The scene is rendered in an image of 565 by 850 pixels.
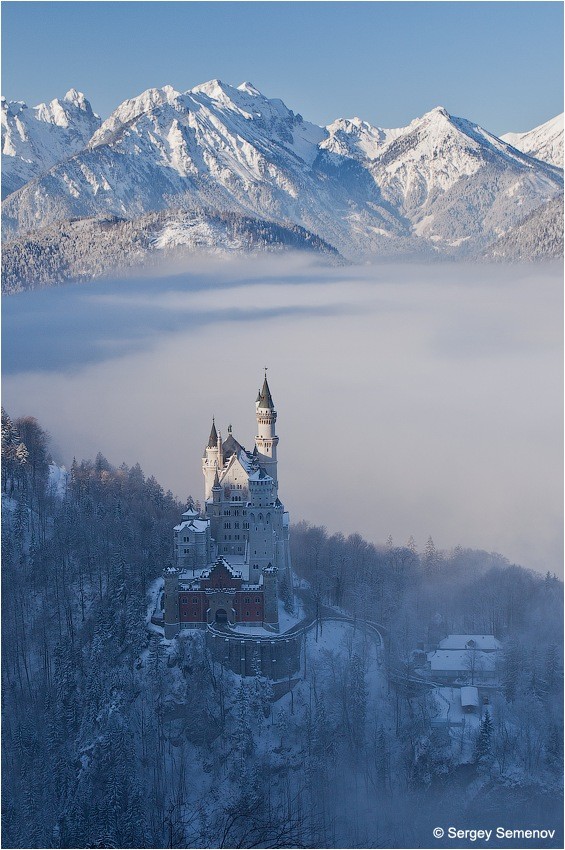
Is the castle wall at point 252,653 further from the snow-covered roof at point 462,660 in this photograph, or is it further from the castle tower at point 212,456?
the castle tower at point 212,456

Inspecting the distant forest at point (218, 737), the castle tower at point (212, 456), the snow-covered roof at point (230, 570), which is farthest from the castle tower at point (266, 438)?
the distant forest at point (218, 737)

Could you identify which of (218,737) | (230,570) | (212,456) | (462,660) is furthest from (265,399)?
(218,737)

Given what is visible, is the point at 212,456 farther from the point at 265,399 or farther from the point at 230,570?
the point at 230,570

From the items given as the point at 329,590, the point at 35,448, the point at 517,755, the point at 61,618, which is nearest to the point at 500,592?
the point at 329,590

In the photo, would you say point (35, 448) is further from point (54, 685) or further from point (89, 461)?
point (54, 685)

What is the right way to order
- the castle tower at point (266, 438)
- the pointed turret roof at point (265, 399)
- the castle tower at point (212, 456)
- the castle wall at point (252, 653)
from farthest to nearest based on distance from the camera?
the castle tower at point (212, 456) < the castle tower at point (266, 438) < the pointed turret roof at point (265, 399) < the castle wall at point (252, 653)

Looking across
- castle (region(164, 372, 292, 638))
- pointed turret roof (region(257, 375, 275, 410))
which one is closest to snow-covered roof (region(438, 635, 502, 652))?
castle (region(164, 372, 292, 638))

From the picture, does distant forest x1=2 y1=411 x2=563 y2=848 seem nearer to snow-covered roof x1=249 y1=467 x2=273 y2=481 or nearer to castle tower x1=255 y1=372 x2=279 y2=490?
castle tower x1=255 y1=372 x2=279 y2=490
